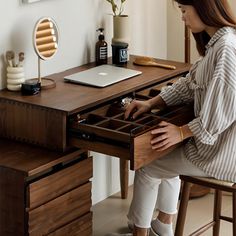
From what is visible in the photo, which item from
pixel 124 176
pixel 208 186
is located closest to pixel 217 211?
pixel 208 186

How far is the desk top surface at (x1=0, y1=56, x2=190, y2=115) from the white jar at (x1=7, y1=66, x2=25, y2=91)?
1.1 inches

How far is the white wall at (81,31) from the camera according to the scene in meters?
2.85

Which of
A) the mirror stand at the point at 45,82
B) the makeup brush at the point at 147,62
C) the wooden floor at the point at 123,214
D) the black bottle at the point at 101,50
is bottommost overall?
the wooden floor at the point at 123,214

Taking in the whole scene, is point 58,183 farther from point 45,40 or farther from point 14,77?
point 45,40

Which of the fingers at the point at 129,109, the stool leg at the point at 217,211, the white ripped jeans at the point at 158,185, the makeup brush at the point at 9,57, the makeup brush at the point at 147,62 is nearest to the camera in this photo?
the white ripped jeans at the point at 158,185

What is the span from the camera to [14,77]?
280 centimetres

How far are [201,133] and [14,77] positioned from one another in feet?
2.69

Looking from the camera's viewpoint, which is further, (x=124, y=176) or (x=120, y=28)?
(x=124, y=176)

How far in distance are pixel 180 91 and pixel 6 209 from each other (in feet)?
2.62

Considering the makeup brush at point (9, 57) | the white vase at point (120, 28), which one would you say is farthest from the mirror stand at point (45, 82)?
the white vase at point (120, 28)

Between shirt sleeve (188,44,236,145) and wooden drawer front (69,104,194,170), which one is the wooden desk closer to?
wooden drawer front (69,104,194,170)

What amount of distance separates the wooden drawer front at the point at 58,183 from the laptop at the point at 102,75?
36 centimetres

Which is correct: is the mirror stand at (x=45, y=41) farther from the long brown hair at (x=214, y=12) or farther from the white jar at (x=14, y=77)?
the long brown hair at (x=214, y=12)

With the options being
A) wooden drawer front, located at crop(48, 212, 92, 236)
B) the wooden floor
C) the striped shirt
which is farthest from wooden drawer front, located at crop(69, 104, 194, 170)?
the wooden floor
